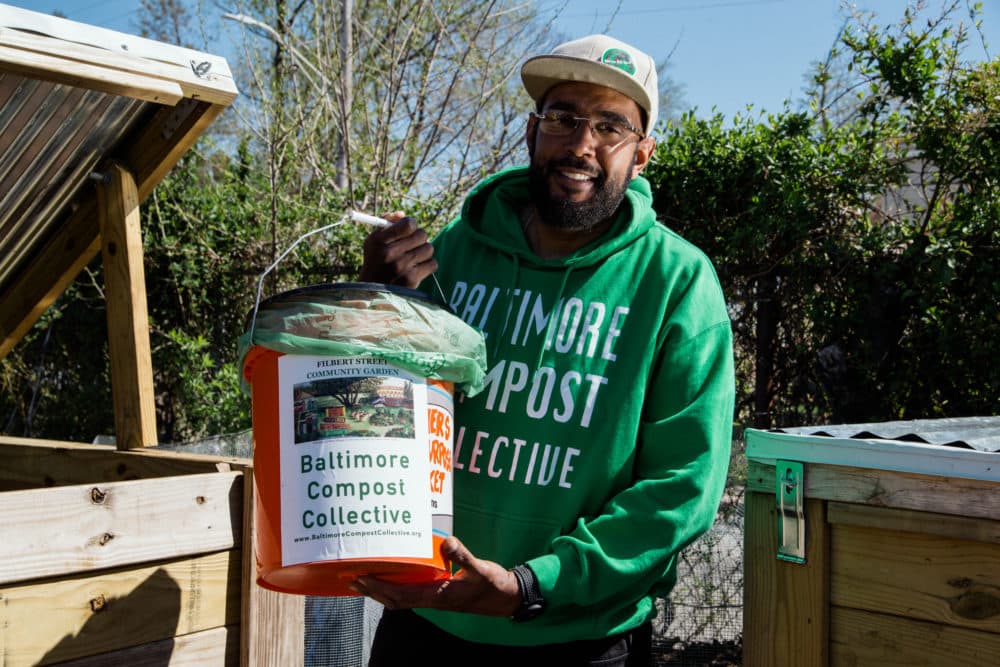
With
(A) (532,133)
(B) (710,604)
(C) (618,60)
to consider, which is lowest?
(B) (710,604)

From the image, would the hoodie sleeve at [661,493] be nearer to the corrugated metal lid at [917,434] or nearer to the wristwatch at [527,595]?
the wristwatch at [527,595]

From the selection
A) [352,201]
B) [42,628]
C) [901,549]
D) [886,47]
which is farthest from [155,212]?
[901,549]

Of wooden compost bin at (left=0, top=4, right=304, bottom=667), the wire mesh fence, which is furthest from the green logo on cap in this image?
the wire mesh fence

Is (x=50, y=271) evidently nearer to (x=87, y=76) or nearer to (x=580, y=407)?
(x=87, y=76)

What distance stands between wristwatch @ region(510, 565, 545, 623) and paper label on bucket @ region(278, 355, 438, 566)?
19 centimetres

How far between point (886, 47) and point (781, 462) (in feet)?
11.9

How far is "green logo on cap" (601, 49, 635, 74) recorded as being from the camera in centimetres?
193

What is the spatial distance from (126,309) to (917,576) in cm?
204

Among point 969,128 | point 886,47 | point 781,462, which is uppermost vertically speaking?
point 886,47

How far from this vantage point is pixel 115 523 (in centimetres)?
187

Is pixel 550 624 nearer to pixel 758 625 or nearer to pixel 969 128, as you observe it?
pixel 758 625

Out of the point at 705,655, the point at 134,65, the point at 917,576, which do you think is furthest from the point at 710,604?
the point at 134,65

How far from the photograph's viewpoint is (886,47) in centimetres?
485

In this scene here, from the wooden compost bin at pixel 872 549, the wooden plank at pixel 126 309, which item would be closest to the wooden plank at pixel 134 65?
the wooden plank at pixel 126 309
